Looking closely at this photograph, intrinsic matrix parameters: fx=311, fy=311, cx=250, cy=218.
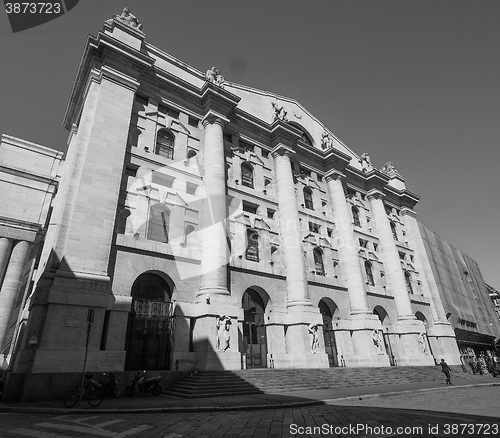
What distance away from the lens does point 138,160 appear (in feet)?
70.8

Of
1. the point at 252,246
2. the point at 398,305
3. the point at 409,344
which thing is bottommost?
the point at 409,344

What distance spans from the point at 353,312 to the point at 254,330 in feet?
33.4

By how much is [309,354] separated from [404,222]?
28240 millimetres

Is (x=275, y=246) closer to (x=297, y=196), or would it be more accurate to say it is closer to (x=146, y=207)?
(x=297, y=196)

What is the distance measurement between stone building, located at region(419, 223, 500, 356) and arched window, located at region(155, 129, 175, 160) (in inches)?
1524

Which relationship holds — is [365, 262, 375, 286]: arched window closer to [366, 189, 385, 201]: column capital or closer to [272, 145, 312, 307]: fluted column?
[366, 189, 385, 201]: column capital

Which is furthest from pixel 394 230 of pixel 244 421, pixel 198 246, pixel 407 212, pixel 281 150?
pixel 244 421

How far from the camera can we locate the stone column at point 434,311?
109 feet

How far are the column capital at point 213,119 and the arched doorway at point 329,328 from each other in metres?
17.9

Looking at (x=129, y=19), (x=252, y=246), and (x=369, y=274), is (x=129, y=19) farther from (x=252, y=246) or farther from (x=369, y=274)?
(x=369, y=274)

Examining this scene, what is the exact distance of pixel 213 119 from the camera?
2617 centimetres

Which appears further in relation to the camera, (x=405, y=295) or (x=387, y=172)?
(x=387, y=172)

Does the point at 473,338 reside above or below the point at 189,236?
below

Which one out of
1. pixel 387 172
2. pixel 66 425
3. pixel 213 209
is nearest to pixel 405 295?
pixel 387 172
